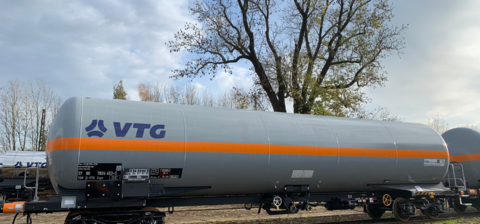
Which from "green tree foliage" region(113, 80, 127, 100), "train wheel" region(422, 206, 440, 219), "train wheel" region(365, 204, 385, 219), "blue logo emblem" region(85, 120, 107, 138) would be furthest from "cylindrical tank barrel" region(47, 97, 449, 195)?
"green tree foliage" region(113, 80, 127, 100)

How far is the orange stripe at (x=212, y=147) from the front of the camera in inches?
282

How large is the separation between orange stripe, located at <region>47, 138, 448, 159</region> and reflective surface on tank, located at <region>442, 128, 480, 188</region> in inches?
156

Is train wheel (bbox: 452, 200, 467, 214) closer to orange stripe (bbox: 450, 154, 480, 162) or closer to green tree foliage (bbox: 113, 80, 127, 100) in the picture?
orange stripe (bbox: 450, 154, 480, 162)

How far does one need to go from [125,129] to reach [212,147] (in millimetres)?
2091

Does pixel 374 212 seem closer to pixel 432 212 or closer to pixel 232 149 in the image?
pixel 432 212

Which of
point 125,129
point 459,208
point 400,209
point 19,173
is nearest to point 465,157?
point 459,208

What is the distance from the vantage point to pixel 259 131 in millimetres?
8906

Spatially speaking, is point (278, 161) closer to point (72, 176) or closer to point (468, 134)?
point (72, 176)

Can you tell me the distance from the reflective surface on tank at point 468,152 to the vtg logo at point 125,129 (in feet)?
40.3

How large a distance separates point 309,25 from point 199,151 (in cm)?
1649

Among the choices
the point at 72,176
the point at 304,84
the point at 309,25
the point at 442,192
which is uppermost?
the point at 309,25

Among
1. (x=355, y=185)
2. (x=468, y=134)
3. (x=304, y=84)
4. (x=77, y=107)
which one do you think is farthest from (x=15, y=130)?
(x=468, y=134)

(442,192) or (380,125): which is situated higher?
(380,125)

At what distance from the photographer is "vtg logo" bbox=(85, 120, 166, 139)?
7.24 m
